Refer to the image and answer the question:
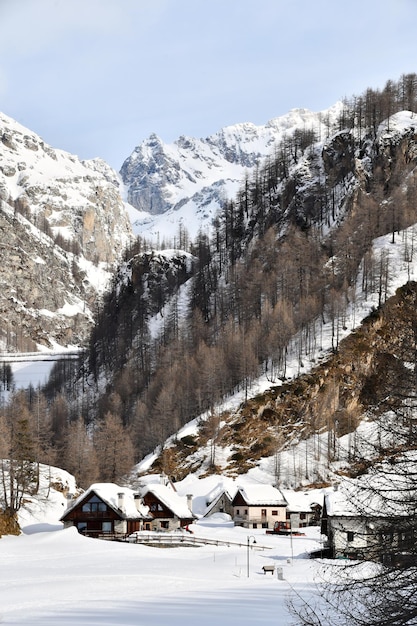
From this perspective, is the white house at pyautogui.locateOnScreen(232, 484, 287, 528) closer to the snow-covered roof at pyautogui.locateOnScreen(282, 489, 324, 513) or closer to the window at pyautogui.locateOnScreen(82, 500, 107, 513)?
the snow-covered roof at pyautogui.locateOnScreen(282, 489, 324, 513)

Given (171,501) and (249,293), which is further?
(249,293)

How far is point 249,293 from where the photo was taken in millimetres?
141250

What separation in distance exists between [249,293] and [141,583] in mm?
103491

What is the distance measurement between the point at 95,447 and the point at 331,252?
186 feet

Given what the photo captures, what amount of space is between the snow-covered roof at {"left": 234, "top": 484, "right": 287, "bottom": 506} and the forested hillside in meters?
12.2

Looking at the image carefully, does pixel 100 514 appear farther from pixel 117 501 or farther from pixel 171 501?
pixel 171 501

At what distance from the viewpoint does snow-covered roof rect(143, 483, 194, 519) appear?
78875 millimetres

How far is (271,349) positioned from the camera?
398 feet

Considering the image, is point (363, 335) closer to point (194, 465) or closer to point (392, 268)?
point (392, 268)

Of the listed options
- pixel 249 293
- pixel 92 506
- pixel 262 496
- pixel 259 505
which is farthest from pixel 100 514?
pixel 249 293

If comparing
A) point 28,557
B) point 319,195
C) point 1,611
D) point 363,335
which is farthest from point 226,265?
point 1,611

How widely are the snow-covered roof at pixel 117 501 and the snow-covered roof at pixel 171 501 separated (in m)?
2.39

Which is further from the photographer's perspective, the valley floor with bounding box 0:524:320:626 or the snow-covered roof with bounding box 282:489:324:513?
the snow-covered roof with bounding box 282:489:324:513

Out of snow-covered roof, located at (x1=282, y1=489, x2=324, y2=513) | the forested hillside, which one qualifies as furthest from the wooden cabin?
the forested hillside
